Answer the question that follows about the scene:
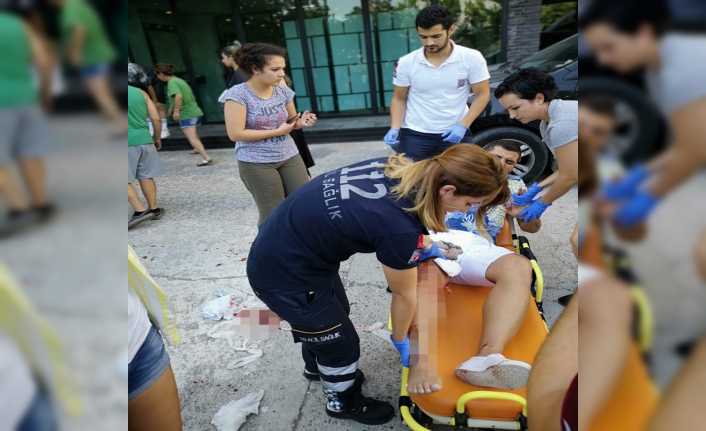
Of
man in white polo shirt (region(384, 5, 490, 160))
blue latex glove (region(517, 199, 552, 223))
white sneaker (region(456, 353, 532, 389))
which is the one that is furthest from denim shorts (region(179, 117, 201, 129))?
white sneaker (region(456, 353, 532, 389))

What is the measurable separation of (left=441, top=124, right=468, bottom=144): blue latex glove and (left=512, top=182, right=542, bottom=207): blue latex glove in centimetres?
58

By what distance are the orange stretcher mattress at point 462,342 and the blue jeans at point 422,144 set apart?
1.22m

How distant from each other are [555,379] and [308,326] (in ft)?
3.78

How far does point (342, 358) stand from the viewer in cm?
171

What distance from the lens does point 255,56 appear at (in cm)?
250

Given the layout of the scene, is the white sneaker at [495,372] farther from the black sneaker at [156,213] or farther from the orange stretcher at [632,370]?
the black sneaker at [156,213]

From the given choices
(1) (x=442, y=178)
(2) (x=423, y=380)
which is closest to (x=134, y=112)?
(1) (x=442, y=178)

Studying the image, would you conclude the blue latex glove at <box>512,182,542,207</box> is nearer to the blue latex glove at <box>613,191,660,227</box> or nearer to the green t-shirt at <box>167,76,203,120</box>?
the blue latex glove at <box>613,191,660,227</box>

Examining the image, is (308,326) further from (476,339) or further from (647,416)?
(647,416)

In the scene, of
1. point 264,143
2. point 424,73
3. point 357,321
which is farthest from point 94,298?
point 424,73

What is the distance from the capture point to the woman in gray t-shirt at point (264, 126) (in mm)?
2533

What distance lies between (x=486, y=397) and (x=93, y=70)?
5.00 feet

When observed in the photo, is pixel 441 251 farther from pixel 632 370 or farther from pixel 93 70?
pixel 93 70

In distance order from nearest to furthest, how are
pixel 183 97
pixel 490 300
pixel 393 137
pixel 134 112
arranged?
pixel 134 112
pixel 490 300
pixel 393 137
pixel 183 97
